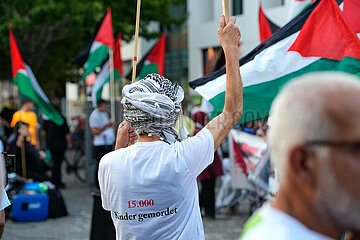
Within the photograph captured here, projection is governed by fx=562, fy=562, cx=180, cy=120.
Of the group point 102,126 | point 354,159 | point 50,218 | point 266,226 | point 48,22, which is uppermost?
point 48,22

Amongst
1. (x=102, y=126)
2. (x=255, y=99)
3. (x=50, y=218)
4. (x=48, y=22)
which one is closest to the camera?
(x=255, y=99)

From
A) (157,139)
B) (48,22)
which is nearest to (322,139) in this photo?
(157,139)

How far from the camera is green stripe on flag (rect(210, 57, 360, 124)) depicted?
454 cm

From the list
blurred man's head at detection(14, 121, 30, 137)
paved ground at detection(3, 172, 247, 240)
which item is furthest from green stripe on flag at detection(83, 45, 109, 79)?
paved ground at detection(3, 172, 247, 240)

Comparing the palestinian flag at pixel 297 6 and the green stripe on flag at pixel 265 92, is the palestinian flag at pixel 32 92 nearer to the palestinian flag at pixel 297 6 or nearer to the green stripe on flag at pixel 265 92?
the palestinian flag at pixel 297 6

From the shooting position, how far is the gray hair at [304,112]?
1260 millimetres

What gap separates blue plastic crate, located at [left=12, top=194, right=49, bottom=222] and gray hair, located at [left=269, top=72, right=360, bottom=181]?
8.24 meters

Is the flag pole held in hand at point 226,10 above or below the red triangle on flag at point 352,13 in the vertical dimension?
below

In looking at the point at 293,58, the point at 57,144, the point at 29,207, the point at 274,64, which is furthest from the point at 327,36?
the point at 57,144

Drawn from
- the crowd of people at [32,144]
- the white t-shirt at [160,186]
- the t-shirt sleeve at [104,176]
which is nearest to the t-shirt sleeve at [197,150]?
the white t-shirt at [160,186]

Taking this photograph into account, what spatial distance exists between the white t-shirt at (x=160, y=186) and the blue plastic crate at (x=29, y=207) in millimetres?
6810

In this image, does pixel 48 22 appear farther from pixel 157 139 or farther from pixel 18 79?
pixel 157 139

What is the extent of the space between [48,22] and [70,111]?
5.40 metres

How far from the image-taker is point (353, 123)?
4.09ft
